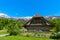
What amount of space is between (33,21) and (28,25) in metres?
1.89

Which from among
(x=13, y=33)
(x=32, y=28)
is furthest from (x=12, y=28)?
(x=32, y=28)

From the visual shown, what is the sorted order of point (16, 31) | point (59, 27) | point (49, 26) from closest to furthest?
point (16, 31)
point (59, 27)
point (49, 26)

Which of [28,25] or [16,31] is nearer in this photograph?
[16,31]

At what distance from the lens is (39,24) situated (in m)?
45.4

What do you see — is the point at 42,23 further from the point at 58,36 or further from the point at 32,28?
the point at 58,36

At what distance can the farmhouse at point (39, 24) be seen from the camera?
44.5m

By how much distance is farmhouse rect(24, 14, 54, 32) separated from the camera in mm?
44456

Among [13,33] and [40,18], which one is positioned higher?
[40,18]

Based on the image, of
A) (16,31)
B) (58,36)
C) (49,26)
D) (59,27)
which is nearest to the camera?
(58,36)

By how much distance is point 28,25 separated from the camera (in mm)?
46000

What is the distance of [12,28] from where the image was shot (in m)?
31.2

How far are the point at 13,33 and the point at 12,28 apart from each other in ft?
4.16

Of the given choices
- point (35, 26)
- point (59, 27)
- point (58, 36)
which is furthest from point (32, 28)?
point (58, 36)

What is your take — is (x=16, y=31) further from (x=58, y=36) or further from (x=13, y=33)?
(x=58, y=36)
